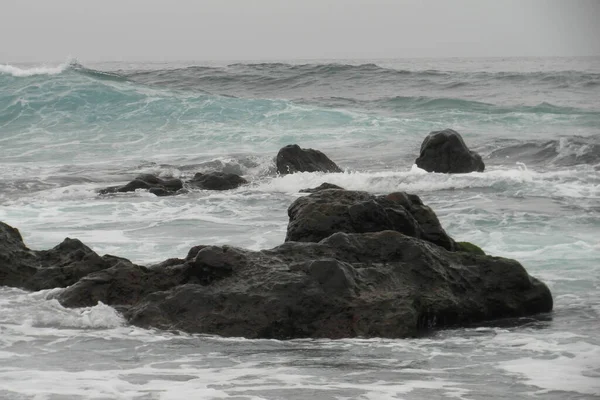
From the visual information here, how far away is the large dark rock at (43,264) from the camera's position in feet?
23.6

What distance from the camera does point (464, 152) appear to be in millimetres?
15523

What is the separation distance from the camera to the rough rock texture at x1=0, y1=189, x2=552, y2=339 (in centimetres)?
616

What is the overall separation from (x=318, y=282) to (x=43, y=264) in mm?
2619

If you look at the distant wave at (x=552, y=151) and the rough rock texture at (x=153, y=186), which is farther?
the distant wave at (x=552, y=151)

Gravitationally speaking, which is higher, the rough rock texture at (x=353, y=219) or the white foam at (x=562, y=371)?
the rough rock texture at (x=353, y=219)

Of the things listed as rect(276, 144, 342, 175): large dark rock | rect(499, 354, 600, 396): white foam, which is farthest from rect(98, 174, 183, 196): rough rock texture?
rect(499, 354, 600, 396): white foam

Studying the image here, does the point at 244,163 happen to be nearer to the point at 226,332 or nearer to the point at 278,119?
the point at 278,119

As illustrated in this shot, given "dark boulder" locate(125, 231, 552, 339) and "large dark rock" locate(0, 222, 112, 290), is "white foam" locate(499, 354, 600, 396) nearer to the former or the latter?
"dark boulder" locate(125, 231, 552, 339)

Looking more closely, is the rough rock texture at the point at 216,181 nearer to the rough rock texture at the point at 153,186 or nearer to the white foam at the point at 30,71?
the rough rock texture at the point at 153,186

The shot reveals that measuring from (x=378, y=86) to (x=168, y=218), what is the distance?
26.1 meters

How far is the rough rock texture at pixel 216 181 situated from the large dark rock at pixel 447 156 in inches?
130

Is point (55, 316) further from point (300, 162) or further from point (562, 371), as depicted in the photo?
point (300, 162)

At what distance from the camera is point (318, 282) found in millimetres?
6297

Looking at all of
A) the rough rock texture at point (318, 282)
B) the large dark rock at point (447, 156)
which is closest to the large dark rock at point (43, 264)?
the rough rock texture at point (318, 282)
